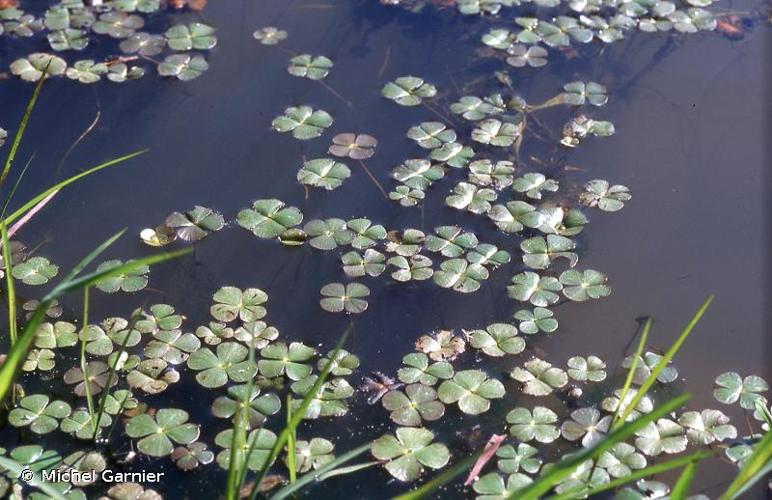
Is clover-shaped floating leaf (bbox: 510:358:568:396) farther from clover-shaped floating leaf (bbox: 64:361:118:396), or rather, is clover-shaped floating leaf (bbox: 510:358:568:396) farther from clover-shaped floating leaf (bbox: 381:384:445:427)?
clover-shaped floating leaf (bbox: 64:361:118:396)

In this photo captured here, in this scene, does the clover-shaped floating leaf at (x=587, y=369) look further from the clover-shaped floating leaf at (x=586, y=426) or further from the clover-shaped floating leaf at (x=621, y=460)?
the clover-shaped floating leaf at (x=621, y=460)

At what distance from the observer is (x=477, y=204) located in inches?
106

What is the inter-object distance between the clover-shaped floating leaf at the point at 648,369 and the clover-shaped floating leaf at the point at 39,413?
135 centimetres

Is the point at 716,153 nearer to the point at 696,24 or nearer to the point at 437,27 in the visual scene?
the point at 696,24

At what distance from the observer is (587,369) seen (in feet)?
7.25

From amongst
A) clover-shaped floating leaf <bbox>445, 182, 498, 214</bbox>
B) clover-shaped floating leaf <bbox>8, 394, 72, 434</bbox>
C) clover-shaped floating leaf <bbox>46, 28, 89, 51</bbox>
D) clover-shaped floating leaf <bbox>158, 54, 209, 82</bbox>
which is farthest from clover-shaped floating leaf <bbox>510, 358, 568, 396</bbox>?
clover-shaped floating leaf <bbox>46, 28, 89, 51</bbox>

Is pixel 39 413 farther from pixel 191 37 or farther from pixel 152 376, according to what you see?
pixel 191 37

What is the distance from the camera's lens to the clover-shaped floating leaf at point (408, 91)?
3.09 m

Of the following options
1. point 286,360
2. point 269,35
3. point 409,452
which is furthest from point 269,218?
point 269,35

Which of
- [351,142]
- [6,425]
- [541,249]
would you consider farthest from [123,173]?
[541,249]

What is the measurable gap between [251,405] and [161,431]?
0.69ft

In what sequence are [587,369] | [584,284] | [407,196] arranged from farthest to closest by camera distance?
1. [407,196]
2. [584,284]
3. [587,369]

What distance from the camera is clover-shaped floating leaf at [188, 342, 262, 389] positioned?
2131mm

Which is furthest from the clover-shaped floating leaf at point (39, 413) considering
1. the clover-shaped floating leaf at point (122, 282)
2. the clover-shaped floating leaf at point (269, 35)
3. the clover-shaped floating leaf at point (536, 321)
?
the clover-shaped floating leaf at point (269, 35)
